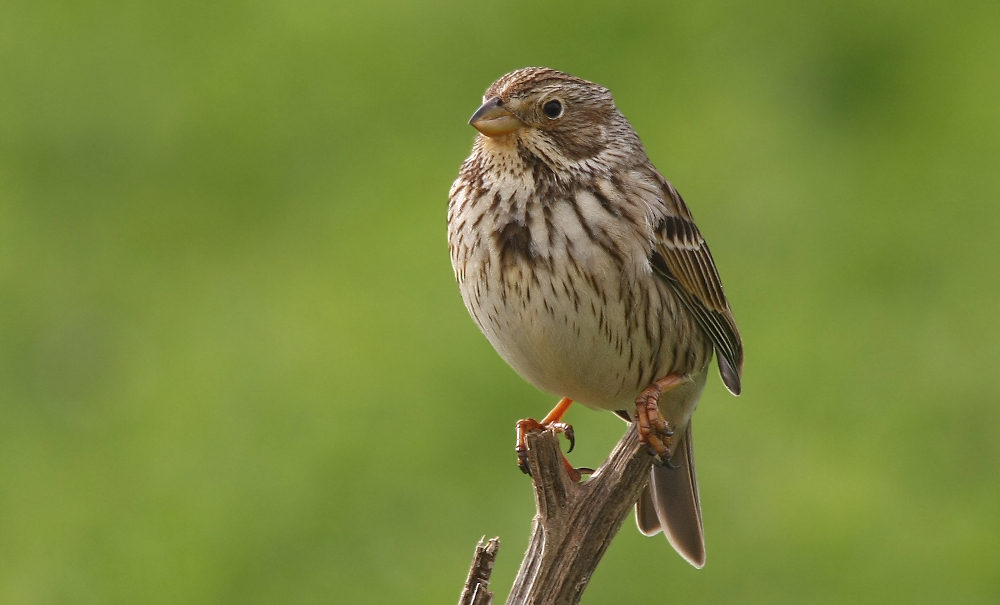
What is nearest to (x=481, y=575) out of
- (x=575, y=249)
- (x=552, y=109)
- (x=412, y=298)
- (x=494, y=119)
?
(x=575, y=249)

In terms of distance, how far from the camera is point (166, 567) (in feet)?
27.3

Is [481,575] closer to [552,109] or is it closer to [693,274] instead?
[693,274]

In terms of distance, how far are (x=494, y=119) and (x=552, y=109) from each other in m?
0.25

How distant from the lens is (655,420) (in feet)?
18.4

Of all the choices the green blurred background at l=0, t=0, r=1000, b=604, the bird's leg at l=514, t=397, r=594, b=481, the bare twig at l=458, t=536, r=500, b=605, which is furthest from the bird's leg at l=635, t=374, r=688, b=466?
the green blurred background at l=0, t=0, r=1000, b=604

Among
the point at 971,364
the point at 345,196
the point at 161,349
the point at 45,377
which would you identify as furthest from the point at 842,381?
the point at 45,377

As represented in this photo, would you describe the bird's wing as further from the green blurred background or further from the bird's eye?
the green blurred background

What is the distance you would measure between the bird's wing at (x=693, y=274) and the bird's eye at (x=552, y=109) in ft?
1.54

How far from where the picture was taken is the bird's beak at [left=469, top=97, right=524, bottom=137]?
5422 millimetres

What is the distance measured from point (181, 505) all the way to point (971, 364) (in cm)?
423

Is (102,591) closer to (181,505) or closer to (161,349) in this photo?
(181,505)

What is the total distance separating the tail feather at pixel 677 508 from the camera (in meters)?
6.05

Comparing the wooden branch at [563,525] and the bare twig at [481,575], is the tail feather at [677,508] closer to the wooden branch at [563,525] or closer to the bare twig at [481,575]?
the wooden branch at [563,525]

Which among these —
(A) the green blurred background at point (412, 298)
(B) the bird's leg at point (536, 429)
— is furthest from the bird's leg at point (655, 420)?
(A) the green blurred background at point (412, 298)
